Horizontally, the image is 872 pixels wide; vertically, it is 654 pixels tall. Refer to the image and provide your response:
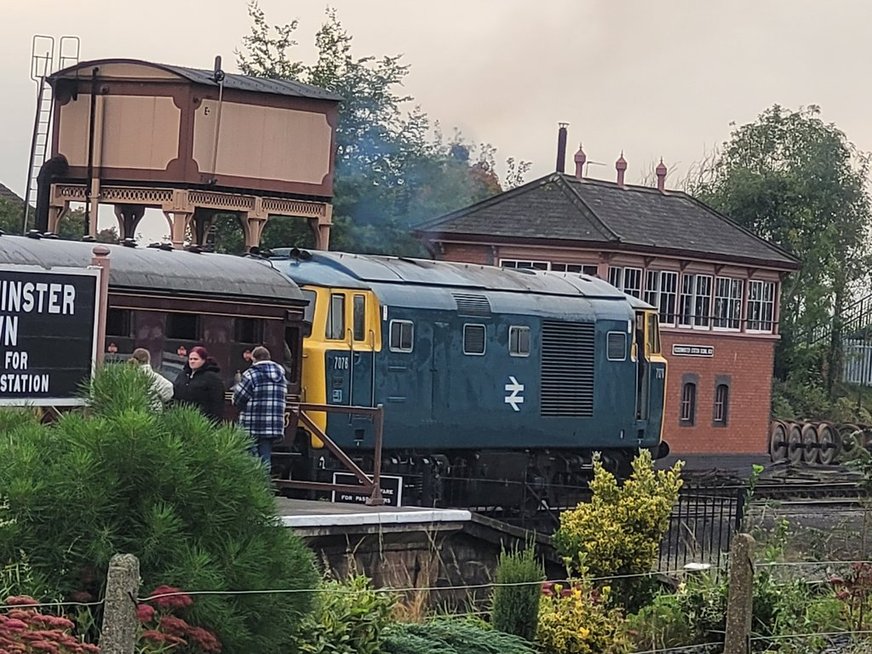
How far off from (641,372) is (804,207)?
27.4 m

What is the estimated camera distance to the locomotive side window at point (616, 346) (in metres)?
24.4

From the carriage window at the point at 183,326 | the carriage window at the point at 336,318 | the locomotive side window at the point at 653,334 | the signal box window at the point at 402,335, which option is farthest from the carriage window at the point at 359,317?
the locomotive side window at the point at 653,334

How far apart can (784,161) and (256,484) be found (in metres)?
46.5

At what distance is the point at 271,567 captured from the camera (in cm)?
805

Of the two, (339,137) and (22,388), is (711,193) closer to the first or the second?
(339,137)

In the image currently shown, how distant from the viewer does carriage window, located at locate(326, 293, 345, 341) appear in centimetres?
2027

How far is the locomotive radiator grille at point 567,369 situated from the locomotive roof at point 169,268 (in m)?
5.07

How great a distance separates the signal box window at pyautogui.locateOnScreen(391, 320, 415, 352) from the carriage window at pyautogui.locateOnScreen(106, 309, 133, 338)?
184 inches

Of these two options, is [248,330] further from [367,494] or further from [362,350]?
[367,494]

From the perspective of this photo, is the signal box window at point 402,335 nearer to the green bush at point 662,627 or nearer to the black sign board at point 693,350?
the green bush at point 662,627

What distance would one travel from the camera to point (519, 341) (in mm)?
22750

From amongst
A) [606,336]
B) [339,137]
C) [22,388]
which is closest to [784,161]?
[339,137]

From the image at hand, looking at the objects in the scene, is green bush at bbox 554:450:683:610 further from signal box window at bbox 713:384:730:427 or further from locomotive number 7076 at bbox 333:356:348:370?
signal box window at bbox 713:384:730:427

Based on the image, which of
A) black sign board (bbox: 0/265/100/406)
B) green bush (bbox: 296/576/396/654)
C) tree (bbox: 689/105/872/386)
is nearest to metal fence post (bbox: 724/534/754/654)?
green bush (bbox: 296/576/396/654)
